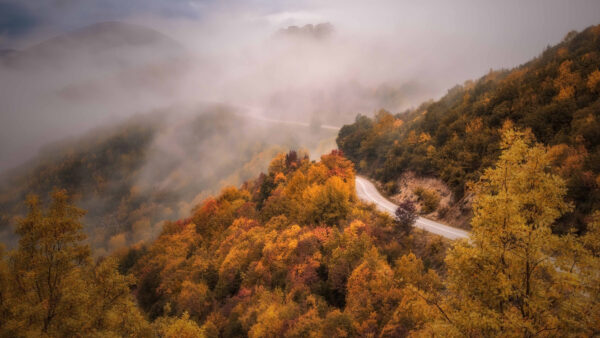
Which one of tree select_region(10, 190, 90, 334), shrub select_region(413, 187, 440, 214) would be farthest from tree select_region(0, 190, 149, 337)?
shrub select_region(413, 187, 440, 214)

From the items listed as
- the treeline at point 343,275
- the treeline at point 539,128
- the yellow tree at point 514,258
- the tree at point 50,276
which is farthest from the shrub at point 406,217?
the tree at point 50,276

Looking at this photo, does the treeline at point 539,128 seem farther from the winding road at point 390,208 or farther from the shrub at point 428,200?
the winding road at point 390,208

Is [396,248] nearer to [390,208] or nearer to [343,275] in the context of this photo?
[343,275]

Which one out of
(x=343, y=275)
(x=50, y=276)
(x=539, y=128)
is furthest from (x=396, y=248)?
(x=50, y=276)

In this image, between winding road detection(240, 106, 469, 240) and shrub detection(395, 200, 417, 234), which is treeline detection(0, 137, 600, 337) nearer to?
shrub detection(395, 200, 417, 234)

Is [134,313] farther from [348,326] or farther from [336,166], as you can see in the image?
[336,166]
